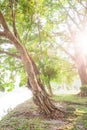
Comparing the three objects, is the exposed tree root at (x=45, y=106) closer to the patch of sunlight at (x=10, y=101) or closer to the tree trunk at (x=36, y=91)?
the tree trunk at (x=36, y=91)

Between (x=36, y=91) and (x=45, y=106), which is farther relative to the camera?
(x=45, y=106)

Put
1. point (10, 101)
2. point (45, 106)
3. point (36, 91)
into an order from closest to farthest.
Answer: point (36, 91) → point (45, 106) → point (10, 101)

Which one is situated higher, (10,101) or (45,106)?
(45,106)

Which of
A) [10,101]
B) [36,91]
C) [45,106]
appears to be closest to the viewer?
[36,91]

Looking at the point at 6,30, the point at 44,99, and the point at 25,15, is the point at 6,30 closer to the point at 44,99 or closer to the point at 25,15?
the point at 25,15

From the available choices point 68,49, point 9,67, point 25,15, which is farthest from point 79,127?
point 68,49

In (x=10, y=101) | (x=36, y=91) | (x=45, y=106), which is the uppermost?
(x=36, y=91)

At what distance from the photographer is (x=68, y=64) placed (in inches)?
1049

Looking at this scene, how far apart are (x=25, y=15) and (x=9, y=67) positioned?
8733 millimetres

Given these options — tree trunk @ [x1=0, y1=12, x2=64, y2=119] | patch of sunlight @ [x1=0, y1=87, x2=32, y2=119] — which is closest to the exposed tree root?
tree trunk @ [x1=0, y1=12, x2=64, y2=119]

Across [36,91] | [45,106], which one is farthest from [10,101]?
[36,91]

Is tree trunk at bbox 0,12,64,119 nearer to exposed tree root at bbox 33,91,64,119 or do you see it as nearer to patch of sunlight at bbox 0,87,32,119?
exposed tree root at bbox 33,91,64,119

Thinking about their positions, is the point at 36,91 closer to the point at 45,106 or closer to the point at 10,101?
the point at 45,106

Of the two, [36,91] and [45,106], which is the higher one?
[36,91]
